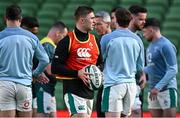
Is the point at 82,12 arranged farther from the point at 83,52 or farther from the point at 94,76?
the point at 94,76

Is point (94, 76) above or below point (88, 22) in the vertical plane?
below

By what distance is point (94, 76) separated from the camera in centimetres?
1030

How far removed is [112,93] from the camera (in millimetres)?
10734

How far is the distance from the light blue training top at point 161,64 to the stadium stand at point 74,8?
735 cm

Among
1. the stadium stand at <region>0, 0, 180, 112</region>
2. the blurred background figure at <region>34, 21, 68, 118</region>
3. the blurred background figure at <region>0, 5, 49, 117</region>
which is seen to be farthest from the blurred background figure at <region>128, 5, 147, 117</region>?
the stadium stand at <region>0, 0, 180, 112</region>

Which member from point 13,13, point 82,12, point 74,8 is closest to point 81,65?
point 82,12

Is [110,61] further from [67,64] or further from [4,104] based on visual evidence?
[4,104]

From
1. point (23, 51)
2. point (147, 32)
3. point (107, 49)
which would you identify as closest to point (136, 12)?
point (147, 32)

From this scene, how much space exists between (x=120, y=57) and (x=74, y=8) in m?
10.5

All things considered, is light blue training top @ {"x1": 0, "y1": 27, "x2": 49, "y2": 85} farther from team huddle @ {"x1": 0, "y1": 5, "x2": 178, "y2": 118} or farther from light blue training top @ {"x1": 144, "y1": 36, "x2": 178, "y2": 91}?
light blue training top @ {"x1": 144, "y1": 36, "x2": 178, "y2": 91}

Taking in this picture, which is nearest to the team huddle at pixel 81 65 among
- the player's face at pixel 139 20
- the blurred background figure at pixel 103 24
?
the player's face at pixel 139 20

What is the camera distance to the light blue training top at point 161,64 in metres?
11.6

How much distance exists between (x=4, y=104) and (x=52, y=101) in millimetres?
2861

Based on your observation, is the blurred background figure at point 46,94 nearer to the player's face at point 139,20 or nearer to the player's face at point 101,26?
the player's face at point 101,26
